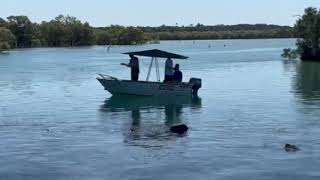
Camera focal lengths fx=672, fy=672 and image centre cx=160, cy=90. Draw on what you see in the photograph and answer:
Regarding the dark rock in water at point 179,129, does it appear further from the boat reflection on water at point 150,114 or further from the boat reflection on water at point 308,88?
the boat reflection on water at point 308,88

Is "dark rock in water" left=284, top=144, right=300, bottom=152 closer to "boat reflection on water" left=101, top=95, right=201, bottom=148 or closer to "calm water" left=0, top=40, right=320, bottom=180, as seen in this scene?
"calm water" left=0, top=40, right=320, bottom=180

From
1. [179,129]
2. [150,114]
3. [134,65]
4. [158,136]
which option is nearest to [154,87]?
[134,65]

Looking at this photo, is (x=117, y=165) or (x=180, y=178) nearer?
(x=180, y=178)

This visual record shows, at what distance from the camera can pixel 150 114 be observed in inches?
1089

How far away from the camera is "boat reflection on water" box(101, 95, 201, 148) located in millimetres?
20750

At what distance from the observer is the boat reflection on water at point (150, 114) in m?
20.8

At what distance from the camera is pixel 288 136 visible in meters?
21.1

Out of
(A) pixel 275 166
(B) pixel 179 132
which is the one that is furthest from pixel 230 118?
(A) pixel 275 166

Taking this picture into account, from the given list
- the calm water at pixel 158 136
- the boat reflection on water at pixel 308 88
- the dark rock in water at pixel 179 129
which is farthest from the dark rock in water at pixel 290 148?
the boat reflection on water at pixel 308 88

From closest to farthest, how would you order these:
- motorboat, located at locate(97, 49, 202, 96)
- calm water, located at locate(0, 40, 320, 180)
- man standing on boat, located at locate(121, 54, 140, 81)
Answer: calm water, located at locate(0, 40, 320, 180) < motorboat, located at locate(97, 49, 202, 96) < man standing on boat, located at locate(121, 54, 140, 81)

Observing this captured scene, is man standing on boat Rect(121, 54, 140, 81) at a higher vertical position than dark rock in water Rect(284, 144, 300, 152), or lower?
higher

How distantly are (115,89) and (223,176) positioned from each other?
69.2ft

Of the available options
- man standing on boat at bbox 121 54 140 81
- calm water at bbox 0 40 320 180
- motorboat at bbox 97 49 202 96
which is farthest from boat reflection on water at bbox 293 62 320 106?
man standing on boat at bbox 121 54 140 81

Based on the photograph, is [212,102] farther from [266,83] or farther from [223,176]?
[223,176]
